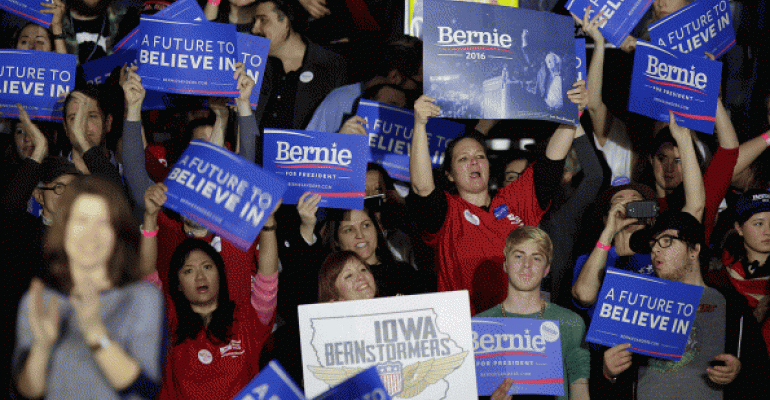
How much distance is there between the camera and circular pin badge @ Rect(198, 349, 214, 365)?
3744 millimetres

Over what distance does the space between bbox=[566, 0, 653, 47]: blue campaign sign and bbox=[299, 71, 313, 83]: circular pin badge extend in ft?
5.60

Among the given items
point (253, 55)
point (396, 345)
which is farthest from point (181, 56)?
point (396, 345)

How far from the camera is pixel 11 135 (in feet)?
17.5

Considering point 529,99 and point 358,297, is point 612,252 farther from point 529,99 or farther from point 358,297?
point 358,297

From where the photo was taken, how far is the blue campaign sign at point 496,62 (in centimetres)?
406

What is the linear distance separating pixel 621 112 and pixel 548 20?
1.73 meters

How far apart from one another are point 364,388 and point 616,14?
272 cm

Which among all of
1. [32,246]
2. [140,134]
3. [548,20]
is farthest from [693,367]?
[32,246]

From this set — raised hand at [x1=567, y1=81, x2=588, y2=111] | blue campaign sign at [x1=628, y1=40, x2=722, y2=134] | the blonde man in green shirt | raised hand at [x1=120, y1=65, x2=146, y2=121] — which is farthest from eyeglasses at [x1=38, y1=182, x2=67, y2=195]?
blue campaign sign at [x1=628, y1=40, x2=722, y2=134]

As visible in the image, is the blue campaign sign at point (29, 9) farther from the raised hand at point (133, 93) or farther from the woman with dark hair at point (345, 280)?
the woman with dark hair at point (345, 280)

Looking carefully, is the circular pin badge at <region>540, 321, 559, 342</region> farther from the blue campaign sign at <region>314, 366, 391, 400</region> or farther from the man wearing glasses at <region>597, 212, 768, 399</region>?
the blue campaign sign at <region>314, 366, 391, 400</region>

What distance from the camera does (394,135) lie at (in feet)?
16.1

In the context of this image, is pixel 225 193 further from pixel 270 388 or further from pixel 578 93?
pixel 578 93

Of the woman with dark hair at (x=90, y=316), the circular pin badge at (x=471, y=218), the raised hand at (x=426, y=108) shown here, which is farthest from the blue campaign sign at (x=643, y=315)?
the woman with dark hair at (x=90, y=316)
